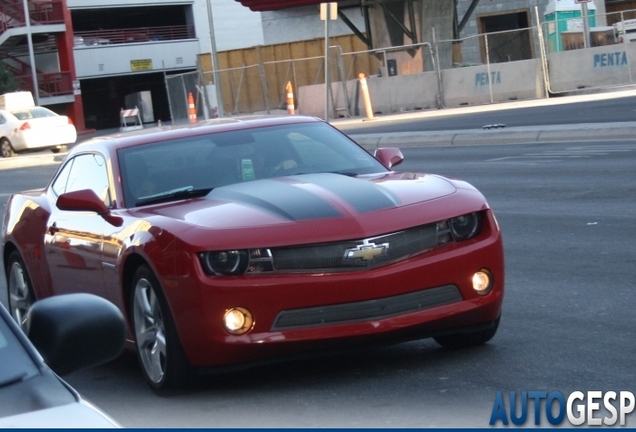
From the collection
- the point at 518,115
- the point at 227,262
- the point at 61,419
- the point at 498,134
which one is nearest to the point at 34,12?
the point at 518,115

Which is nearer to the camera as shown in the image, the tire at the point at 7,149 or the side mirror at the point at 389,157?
the side mirror at the point at 389,157

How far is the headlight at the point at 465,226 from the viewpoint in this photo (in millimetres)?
6082

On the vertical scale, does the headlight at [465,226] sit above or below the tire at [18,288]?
above

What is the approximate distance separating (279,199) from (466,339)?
1374 mm

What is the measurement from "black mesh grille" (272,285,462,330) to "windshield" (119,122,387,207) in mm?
1265

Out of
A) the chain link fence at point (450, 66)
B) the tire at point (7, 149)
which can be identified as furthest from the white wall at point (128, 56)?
the tire at point (7, 149)

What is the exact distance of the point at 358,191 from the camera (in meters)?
6.17

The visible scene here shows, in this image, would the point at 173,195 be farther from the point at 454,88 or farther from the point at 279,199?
the point at 454,88

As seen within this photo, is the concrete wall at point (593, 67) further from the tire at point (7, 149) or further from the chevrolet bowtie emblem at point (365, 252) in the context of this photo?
the chevrolet bowtie emblem at point (365, 252)

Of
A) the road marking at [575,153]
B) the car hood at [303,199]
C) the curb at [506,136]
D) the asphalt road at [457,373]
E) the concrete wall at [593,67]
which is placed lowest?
the asphalt road at [457,373]

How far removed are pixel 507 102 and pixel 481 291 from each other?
25782 mm

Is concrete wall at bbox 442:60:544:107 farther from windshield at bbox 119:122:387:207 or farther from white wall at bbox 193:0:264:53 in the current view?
white wall at bbox 193:0:264:53

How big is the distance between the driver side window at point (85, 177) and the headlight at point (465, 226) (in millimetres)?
2095

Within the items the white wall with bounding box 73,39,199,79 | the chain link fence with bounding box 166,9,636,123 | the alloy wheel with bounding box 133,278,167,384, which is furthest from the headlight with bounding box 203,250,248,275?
the white wall with bounding box 73,39,199,79
